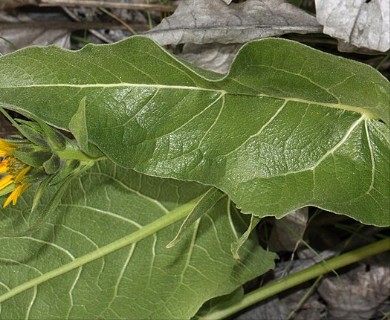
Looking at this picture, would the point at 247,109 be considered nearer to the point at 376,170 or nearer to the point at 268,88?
the point at 268,88

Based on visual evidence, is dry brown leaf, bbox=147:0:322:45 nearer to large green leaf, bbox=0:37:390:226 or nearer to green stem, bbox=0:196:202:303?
large green leaf, bbox=0:37:390:226

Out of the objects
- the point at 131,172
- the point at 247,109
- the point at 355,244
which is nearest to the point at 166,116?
the point at 247,109

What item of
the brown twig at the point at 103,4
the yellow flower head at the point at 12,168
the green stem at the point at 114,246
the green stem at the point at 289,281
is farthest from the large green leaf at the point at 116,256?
the brown twig at the point at 103,4

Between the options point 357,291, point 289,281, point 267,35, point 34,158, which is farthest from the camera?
point 357,291

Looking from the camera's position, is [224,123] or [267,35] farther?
[267,35]

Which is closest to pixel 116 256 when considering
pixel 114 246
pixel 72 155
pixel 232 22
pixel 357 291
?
pixel 114 246

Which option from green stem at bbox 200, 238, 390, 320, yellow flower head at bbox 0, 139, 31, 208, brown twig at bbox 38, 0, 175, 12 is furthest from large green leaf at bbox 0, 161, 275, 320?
brown twig at bbox 38, 0, 175, 12

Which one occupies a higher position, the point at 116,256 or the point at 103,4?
the point at 103,4

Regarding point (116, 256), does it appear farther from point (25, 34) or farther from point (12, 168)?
point (25, 34)
